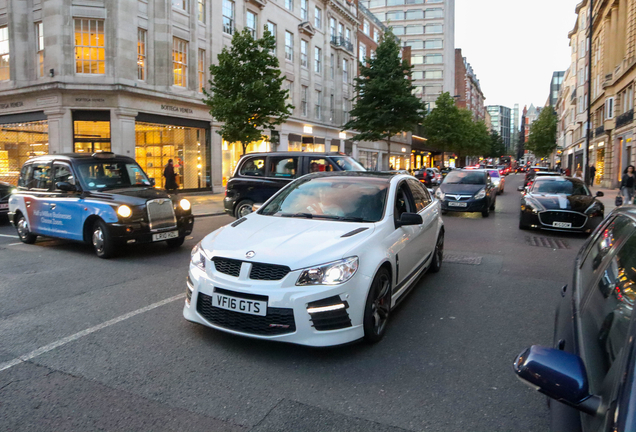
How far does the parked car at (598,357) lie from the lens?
52.6 inches

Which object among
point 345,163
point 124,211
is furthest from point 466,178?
point 124,211

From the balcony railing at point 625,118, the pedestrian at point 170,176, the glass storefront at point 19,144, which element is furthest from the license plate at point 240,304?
the balcony railing at point 625,118

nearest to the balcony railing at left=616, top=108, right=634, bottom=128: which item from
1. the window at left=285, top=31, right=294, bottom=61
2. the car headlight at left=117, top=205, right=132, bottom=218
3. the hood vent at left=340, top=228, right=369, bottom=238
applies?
the window at left=285, top=31, right=294, bottom=61

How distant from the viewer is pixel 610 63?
1516 inches

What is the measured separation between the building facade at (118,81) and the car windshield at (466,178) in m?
8.02

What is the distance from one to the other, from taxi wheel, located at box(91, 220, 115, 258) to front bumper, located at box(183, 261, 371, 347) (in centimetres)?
478

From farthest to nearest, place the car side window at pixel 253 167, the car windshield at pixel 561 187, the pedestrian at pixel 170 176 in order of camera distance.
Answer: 1. the pedestrian at pixel 170 176
2. the car side window at pixel 253 167
3. the car windshield at pixel 561 187

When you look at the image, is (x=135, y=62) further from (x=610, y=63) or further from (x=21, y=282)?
(x=610, y=63)

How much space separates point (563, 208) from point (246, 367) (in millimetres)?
10142

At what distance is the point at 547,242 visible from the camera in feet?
34.7

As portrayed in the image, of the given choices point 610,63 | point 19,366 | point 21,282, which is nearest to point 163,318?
point 19,366

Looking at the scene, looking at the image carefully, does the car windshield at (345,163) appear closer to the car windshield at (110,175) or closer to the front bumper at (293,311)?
the car windshield at (110,175)

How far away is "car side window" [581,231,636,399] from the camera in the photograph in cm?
157

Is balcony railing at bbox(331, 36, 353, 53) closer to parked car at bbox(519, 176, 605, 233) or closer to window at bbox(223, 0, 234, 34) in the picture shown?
window at bbox(223, 0, 234, 34)
